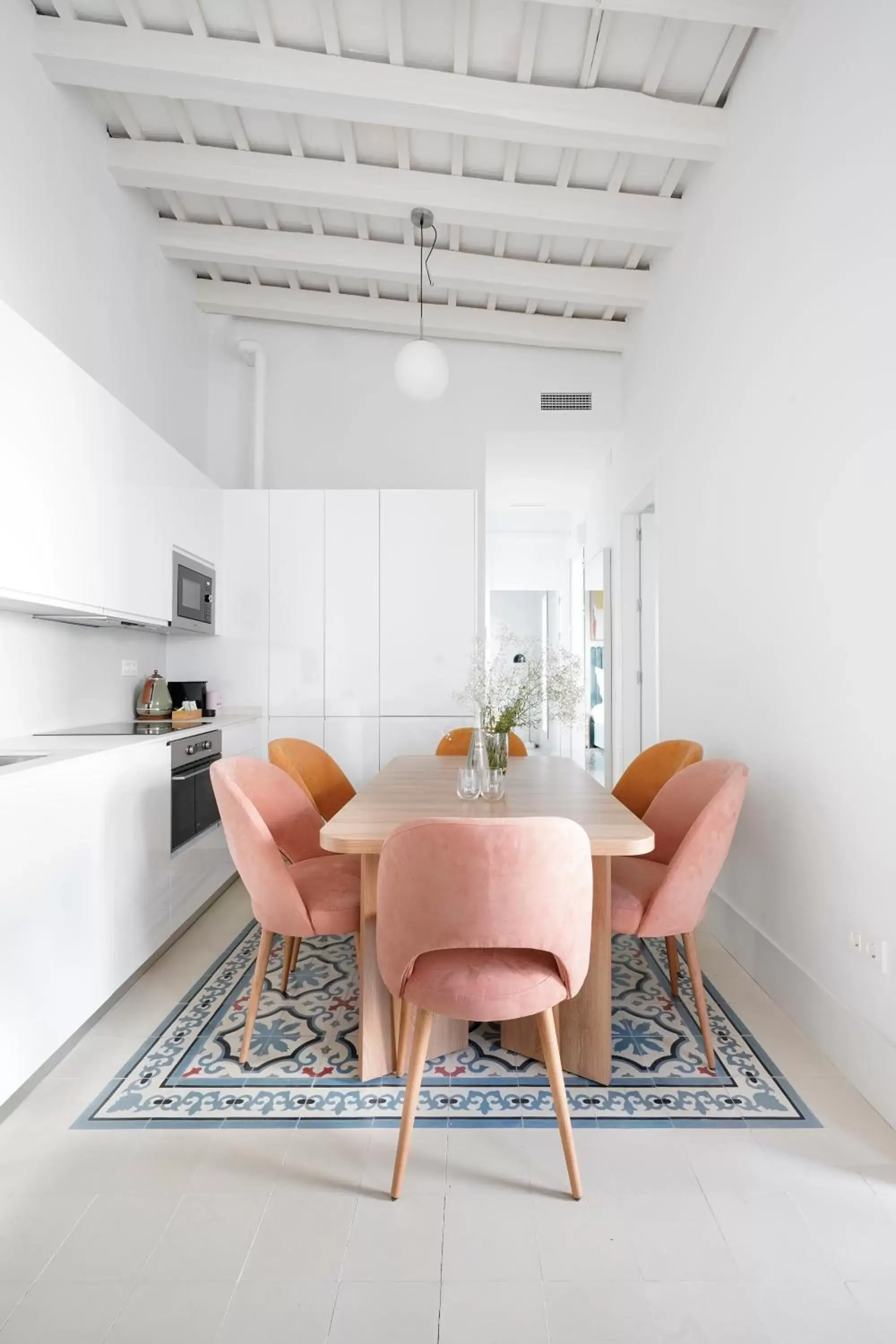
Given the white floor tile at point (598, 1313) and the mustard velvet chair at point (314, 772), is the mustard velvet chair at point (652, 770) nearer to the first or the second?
the mustard velvet chair at point (314, 772)

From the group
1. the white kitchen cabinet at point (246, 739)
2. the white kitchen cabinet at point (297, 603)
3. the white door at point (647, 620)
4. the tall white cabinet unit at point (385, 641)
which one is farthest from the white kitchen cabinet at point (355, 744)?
the white door at point (647, 620)

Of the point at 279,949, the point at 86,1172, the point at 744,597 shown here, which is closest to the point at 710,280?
the point at 744,597

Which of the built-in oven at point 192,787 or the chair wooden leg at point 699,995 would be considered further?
the built-in oven at point 192,787

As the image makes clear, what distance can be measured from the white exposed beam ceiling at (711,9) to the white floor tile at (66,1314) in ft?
11.4

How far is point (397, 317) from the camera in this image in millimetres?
4590

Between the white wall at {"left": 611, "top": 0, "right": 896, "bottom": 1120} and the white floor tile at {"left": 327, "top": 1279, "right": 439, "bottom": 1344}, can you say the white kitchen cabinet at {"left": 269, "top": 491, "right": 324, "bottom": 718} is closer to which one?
the white wall at {"left": 611, "top": 0, "right": 896, "bottom": 1120}

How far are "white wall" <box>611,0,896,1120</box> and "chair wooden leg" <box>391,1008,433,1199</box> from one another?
3.86 feet

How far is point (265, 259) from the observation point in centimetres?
401

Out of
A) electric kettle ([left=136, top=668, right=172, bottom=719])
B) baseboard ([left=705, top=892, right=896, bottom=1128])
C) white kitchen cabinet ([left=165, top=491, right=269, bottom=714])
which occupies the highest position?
white kitchen cabinet ([left=165, top=491, right=269, bottom=714])

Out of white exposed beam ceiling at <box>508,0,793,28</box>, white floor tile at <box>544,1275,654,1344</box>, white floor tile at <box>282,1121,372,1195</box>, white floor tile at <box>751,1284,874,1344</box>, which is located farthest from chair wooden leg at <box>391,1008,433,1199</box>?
white exposed beam ceiling at <box>508,0,793,28</box>

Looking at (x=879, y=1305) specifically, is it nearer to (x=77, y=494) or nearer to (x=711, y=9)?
(x=77, y=494)

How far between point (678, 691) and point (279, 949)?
2.18 metres

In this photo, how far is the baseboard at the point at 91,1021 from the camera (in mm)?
1896

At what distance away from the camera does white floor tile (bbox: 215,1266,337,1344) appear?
49.1 inches
